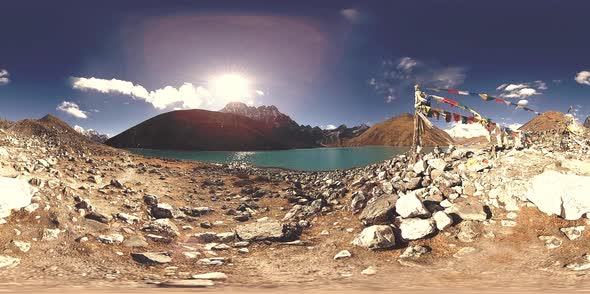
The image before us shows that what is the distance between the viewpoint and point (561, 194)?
11039mm

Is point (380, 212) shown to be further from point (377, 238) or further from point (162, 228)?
point (162, 228)

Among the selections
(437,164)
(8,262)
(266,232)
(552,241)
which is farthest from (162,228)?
(552,241)

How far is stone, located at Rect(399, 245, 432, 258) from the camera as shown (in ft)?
34.0

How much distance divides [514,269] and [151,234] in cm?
1218

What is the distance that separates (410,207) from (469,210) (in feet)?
6.95

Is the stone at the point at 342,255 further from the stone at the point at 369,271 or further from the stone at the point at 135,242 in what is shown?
the stone at the point at 135,242

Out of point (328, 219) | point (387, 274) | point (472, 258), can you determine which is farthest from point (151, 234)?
point (472, 258)

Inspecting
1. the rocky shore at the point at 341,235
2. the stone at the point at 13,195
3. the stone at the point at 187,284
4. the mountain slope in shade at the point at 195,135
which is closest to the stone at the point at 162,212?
the rocky shore at the point at 341,235

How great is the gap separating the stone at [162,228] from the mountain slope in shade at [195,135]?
140478 mm

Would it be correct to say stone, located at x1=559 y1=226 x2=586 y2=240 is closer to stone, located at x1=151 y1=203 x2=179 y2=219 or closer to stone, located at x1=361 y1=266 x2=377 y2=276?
stone, located at x1=361 y1=266 x2=377 y2=276

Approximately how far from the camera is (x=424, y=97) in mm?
17594

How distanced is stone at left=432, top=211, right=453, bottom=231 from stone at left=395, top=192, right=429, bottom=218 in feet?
1.50

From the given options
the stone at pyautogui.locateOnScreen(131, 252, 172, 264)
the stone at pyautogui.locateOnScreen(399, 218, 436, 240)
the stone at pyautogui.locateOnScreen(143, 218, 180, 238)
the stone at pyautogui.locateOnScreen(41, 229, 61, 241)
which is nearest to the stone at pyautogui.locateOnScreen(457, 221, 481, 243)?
the stone at pyautogui.locateOnScreen(399, 218, 436, 240)

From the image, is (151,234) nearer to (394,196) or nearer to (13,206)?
(13,206)
